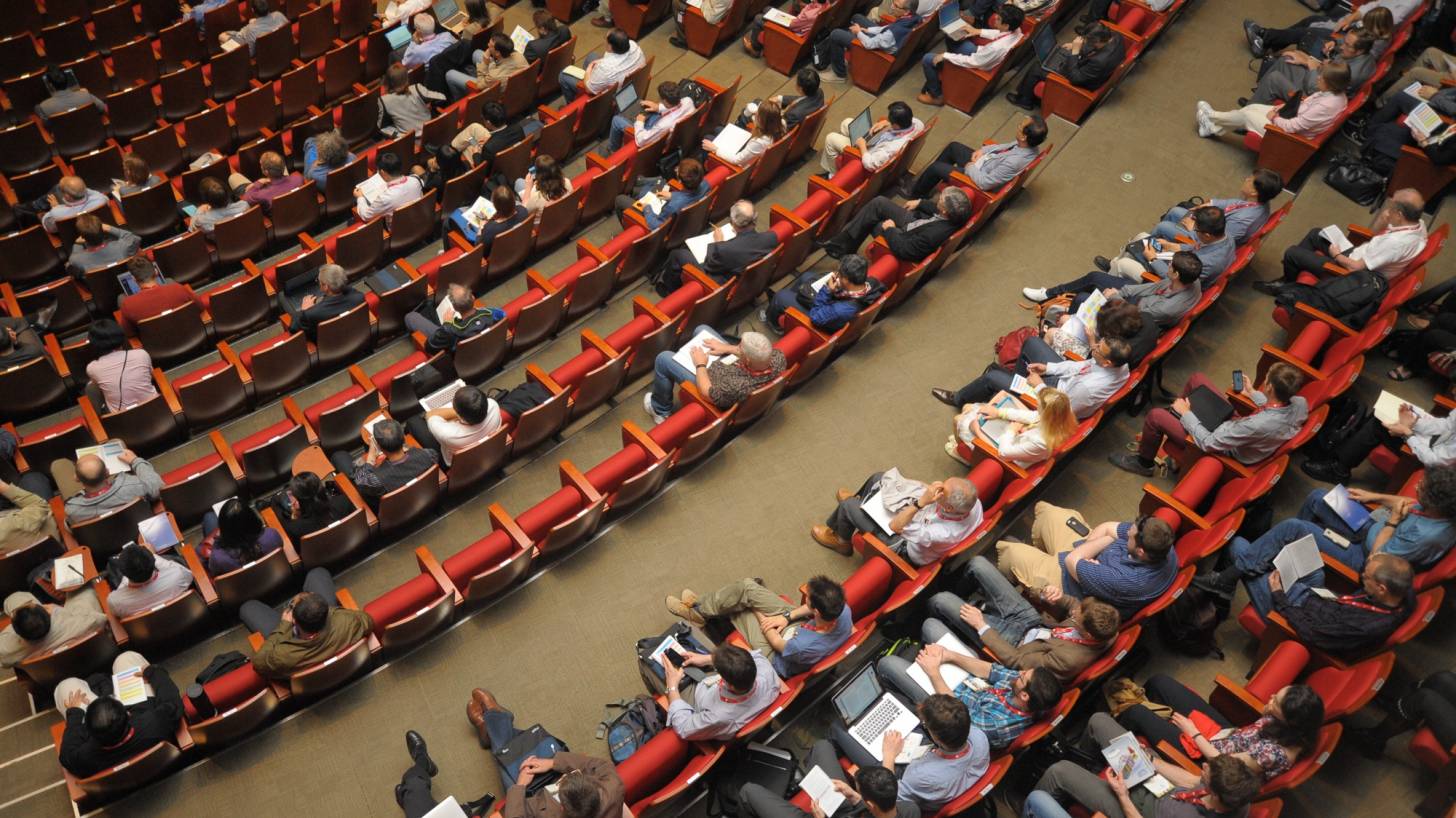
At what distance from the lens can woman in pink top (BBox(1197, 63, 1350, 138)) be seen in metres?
5.76

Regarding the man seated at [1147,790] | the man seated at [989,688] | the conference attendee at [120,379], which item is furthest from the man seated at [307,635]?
the man seated at [1147,790]

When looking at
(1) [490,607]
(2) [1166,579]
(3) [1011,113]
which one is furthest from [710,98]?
(2) [1166,579]

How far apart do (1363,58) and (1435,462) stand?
3.01m

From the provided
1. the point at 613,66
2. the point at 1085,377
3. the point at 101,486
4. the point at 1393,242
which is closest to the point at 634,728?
the point at 101,486

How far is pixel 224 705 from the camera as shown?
12.5 feet

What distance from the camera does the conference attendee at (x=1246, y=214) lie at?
523 centimetres

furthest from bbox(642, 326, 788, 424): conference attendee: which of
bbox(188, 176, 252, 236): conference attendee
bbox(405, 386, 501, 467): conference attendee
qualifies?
bbox(188, 176, 252, 236): conference attendee

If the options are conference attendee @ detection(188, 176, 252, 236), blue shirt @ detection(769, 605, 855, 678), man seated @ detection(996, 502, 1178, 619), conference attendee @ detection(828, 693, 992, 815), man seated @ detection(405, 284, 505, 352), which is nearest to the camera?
conference attendee @ detection(828, 693, 992, 815)

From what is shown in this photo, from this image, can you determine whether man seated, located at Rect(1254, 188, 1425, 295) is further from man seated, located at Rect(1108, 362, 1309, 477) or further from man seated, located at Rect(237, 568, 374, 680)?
man seated, located at Rect(237, 568, 374, 680)

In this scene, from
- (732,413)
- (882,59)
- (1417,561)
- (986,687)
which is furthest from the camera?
(882,59)

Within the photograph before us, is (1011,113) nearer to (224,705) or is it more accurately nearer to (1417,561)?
(1417,561)

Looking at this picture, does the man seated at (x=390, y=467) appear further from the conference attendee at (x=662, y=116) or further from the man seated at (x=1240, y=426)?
the man seated at (x=1240, y=426)

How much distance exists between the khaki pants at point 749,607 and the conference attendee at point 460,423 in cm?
121

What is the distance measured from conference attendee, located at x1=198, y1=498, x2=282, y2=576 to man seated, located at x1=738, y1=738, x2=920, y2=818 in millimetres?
2038
